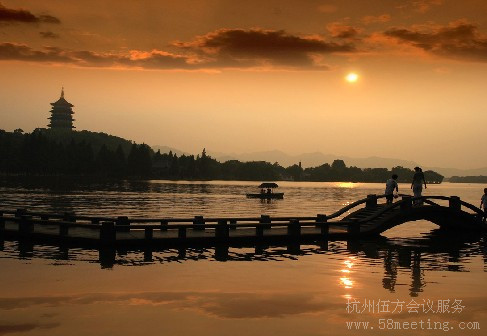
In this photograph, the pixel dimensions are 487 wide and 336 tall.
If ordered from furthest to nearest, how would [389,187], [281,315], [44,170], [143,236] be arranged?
→ [44,170], [389,187], [143,236], [281,315]

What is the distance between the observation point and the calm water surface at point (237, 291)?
13.2 meters

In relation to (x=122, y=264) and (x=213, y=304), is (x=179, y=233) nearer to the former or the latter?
(x=122, y=264)

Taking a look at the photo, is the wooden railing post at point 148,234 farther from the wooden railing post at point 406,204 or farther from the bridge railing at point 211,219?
the wooden railing post at point 406,204

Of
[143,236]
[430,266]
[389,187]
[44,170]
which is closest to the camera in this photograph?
[430,266]

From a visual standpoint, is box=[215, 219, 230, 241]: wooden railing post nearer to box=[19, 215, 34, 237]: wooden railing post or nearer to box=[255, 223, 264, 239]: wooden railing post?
box=[255, 223, 264, 239]: wooden railing post

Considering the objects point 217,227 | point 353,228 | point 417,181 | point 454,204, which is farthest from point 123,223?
point 454,204

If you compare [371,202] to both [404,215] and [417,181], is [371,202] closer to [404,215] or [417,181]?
[404,215]

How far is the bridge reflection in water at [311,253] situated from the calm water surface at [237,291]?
0.23 ft

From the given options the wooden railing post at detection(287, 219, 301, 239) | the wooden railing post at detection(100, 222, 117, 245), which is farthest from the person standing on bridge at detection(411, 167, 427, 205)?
the wooden railing post at detection(100, 222, 117, 245)

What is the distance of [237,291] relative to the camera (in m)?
17.0

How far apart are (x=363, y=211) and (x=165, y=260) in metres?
15.7

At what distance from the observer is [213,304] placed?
1525 cm

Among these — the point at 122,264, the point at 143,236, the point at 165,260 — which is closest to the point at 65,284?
the point at 122,264

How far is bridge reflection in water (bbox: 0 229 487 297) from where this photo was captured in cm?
2153
